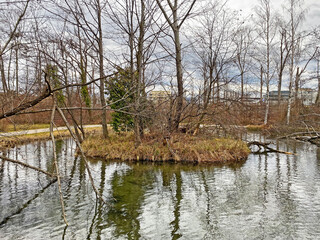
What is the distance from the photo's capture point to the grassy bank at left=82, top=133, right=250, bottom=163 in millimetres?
11211

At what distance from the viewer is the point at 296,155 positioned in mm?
11805

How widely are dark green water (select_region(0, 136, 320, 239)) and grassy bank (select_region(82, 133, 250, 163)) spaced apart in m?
1.08

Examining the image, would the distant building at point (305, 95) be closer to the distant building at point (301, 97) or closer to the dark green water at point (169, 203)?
the distant building at point (301, 97)

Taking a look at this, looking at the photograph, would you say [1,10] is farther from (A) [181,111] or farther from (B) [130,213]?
(A) [181,111]

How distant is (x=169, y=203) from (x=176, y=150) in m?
5.16

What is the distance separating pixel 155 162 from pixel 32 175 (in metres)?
4.71

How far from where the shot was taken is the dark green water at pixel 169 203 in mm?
5027

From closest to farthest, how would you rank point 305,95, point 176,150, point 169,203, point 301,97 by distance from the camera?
point 169,203
point 176,150
point 301,97
point 305,95

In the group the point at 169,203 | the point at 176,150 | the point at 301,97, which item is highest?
the point at 301,97

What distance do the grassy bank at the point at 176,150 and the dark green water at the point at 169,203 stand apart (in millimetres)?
1078

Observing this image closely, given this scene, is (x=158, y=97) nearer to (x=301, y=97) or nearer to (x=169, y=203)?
(x=169, y=203)

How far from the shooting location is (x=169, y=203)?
6488 millimetres

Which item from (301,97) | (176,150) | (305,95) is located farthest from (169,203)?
(305,95)

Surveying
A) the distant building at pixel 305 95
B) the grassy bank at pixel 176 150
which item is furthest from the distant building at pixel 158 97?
the distant building at pixel 305 95
